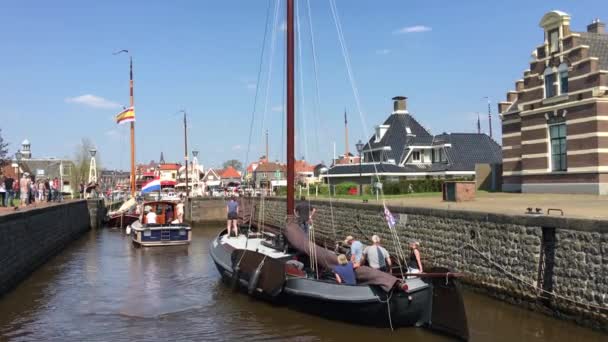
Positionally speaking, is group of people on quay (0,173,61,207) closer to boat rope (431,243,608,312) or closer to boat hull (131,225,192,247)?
boat hull (131,225,192,247)

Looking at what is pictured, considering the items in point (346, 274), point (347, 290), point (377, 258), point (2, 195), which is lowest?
point (347, 290)

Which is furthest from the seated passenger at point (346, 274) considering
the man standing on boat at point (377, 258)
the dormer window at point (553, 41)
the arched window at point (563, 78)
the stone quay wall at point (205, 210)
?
the stone quay wall at point (205, 210)

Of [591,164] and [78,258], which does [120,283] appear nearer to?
[78,258]

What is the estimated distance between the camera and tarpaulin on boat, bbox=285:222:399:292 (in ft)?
36.2

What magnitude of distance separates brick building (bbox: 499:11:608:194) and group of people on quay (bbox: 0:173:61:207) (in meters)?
26.3

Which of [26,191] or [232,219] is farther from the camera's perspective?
[26,191]

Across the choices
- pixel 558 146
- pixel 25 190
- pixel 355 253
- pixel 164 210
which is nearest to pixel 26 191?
pixel 25 190

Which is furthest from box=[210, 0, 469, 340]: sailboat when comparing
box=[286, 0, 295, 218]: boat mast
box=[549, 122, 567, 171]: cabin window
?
box=[549, 122, 567, 171]: cabin window

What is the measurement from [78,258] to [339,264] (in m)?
16.3

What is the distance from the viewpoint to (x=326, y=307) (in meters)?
12.1

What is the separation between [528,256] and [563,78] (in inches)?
624

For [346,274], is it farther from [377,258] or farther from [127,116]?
[127,116]

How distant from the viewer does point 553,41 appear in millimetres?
25812

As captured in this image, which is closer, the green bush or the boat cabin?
the boat cabin
